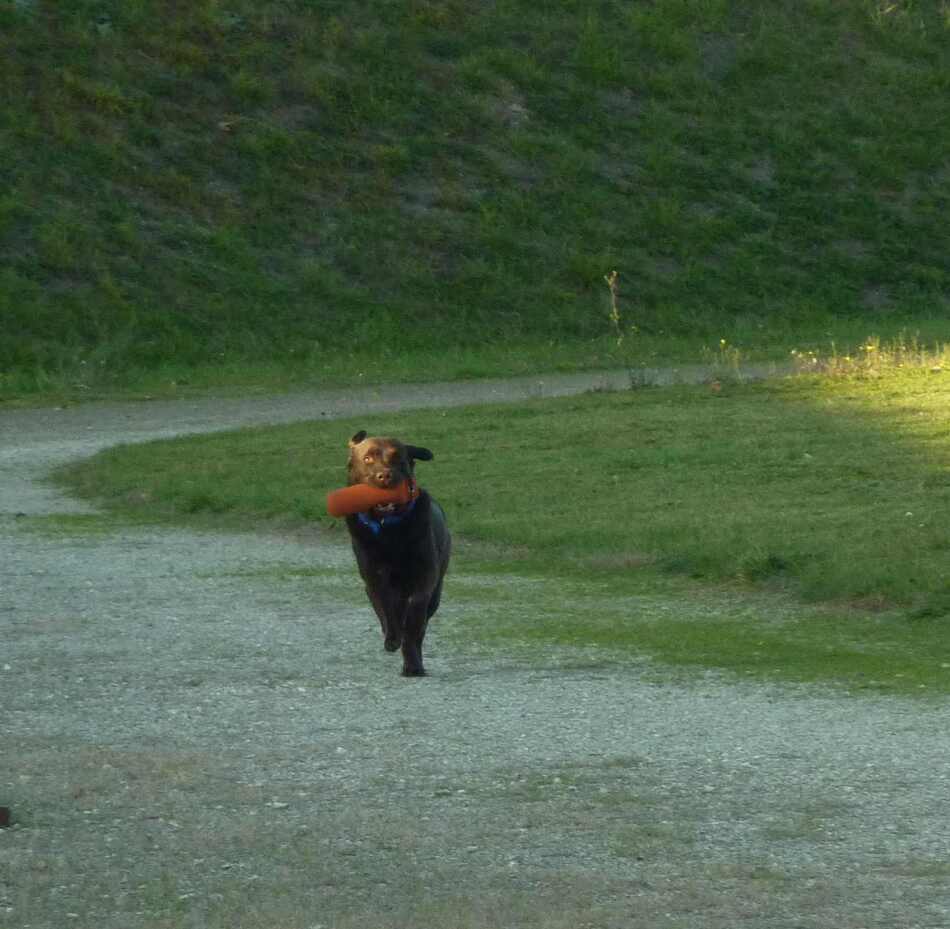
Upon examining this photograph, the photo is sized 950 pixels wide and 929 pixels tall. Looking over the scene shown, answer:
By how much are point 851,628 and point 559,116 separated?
31.4m

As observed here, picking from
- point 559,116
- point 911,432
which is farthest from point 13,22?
point 911,432

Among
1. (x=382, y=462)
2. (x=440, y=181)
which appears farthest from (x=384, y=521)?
(x=440, y=181)

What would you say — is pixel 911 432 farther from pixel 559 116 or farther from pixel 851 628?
pixel 559 116

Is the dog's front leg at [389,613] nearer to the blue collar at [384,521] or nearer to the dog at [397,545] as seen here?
the dog at [397,545]

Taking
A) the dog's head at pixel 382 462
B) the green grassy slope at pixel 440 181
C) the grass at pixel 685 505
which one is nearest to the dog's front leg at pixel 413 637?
the dog's head at pixel 382 462

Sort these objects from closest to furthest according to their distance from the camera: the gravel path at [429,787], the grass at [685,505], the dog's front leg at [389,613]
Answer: the gravel path at [429,787] → the dog's front leg at [389,613] → the grass at [685,505]

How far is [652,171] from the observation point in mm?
40344

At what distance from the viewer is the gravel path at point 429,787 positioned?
582 centimetres

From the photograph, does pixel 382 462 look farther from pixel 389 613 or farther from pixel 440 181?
pixel 440 181

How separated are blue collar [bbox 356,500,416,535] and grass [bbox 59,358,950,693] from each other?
139 cm

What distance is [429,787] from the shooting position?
7.21m

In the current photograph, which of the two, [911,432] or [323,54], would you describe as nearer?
[911,432]

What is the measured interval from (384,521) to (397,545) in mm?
129

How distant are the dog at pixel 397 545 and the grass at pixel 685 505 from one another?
112 cm
